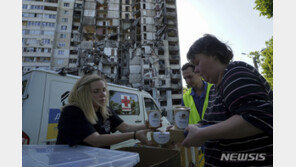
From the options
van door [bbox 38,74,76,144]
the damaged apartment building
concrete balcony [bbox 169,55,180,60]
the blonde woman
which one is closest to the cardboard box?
the blonde woman

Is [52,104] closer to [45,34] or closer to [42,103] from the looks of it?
[42,103]

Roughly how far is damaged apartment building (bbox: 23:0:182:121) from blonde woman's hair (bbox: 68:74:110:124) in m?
30.5

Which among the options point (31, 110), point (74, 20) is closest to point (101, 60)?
point (74, 20)

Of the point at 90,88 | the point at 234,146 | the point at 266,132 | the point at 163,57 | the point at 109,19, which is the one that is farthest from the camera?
the point at 109,19

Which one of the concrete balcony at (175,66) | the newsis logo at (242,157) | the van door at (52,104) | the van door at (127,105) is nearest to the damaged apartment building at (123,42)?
the concrete balcony at (175,66)

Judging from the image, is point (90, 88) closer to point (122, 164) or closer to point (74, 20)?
point (122, 164)

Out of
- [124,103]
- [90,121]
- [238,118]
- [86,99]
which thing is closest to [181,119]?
[238,118]

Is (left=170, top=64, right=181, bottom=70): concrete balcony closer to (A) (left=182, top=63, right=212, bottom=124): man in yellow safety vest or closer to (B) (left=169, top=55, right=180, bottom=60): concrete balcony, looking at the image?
(B) (left=169, top=55, right=180, bottom=60): concrete balcony

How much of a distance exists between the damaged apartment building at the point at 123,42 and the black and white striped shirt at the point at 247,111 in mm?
31306

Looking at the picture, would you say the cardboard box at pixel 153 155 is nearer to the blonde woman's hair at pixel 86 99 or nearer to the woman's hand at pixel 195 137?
the woman's hand at pixel 195 137

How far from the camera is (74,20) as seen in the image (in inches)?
1713

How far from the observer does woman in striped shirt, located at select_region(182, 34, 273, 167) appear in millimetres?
843

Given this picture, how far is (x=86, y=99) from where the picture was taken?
5.72 feet

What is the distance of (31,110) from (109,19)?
43.3m
